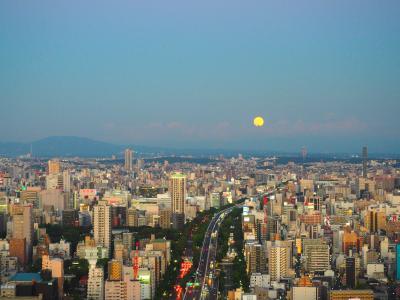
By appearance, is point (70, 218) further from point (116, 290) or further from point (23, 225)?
point (116, 290)

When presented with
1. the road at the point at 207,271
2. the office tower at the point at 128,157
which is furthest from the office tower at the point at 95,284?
the office tower at the point at 128,157

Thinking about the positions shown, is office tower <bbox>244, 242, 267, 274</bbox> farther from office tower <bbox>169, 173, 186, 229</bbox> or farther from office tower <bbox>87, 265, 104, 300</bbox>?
office tower <bbox>169, 173, 186, 229</bbox>

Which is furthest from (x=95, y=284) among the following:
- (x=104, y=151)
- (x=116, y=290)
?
(x=104, y=151)

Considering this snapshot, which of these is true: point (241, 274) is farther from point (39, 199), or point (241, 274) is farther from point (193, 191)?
point (193, 191)

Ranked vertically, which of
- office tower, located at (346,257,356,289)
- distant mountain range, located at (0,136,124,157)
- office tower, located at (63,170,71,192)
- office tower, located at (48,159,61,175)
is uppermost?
distant mountain range, located at (0,136,124,157)

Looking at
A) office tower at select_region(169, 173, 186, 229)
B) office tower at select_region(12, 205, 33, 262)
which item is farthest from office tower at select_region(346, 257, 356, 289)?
office tower at select_region(169, 173, 186, 229)

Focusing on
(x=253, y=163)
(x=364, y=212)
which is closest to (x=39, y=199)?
(x=364, y=212)
